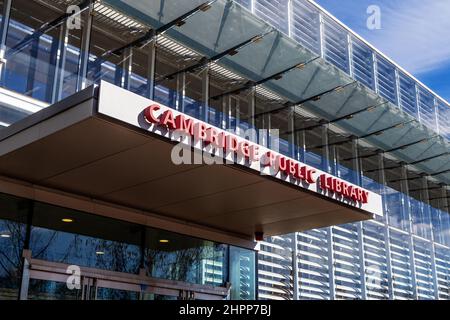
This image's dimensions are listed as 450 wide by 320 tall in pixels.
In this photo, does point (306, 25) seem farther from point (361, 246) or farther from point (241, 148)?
point (361, 246)

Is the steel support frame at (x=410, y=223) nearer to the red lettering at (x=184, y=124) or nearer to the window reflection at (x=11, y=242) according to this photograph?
the red lettering at (x=184, y=124)

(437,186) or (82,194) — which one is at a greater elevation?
(437,186)

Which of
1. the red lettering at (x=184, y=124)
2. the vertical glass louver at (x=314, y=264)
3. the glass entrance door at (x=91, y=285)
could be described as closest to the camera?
the red lettering at (x=184, y=124)

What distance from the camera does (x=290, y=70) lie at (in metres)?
11.9

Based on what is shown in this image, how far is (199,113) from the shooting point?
32.4 feet

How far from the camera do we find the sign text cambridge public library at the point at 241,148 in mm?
7039

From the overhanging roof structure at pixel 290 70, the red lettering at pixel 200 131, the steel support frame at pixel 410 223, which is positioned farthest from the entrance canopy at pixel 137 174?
the steel support frame at pixel 410 223

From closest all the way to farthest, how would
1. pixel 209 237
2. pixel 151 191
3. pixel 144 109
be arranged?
pixel 144 109 → pixel 151 191 → pixel 209 237

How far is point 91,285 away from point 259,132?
13.9 feet

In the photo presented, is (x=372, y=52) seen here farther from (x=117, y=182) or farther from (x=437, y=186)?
(x=117, y=182)

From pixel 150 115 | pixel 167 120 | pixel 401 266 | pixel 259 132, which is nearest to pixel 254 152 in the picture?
pixel 167 120

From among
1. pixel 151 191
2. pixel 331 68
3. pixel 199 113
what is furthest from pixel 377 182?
pixel 151 191

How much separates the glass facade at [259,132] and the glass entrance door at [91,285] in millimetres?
116

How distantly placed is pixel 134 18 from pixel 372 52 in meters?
8.07
